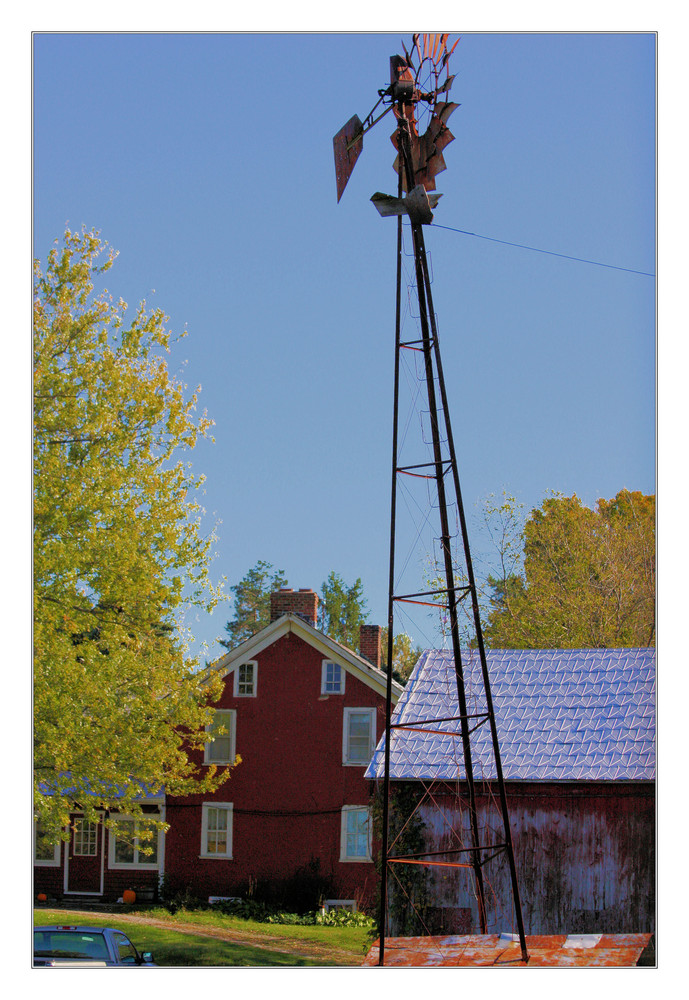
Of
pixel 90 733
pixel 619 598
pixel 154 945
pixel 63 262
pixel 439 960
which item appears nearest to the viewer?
pixel 439 960

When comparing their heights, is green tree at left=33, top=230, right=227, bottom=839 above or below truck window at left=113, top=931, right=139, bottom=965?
above

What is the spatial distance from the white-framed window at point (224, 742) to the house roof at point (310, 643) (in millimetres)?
822

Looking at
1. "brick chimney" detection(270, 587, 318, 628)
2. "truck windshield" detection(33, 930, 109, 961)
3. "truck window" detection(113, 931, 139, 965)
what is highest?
"brick chimney" detection(270, 587, 318, 628)

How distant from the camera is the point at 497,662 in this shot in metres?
15.7

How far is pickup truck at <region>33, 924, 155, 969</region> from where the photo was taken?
1004 cm

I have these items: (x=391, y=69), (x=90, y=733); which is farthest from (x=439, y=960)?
(x=391, y=69)

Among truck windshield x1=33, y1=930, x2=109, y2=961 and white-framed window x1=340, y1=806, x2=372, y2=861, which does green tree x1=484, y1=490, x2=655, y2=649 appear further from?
truck windshield x1=33, y1=930, x2=109, y2=961

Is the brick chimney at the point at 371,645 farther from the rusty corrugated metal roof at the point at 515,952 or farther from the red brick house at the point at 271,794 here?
the rusty corrugated metal roof at the point at 515,952

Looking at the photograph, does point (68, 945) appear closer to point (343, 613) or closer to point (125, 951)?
point (125, 951)

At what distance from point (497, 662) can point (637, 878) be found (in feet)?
12.1

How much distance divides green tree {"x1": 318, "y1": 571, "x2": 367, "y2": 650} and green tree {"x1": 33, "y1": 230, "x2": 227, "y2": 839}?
2439 cm

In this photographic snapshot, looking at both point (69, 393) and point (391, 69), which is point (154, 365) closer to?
point (69, 393)

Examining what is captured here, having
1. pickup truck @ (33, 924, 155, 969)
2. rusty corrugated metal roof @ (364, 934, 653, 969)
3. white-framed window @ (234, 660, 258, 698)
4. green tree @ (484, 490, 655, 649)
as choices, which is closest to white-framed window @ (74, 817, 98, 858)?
white-framed window @ (234, 660, 258, 698)

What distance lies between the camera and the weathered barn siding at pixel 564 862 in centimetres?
1309
